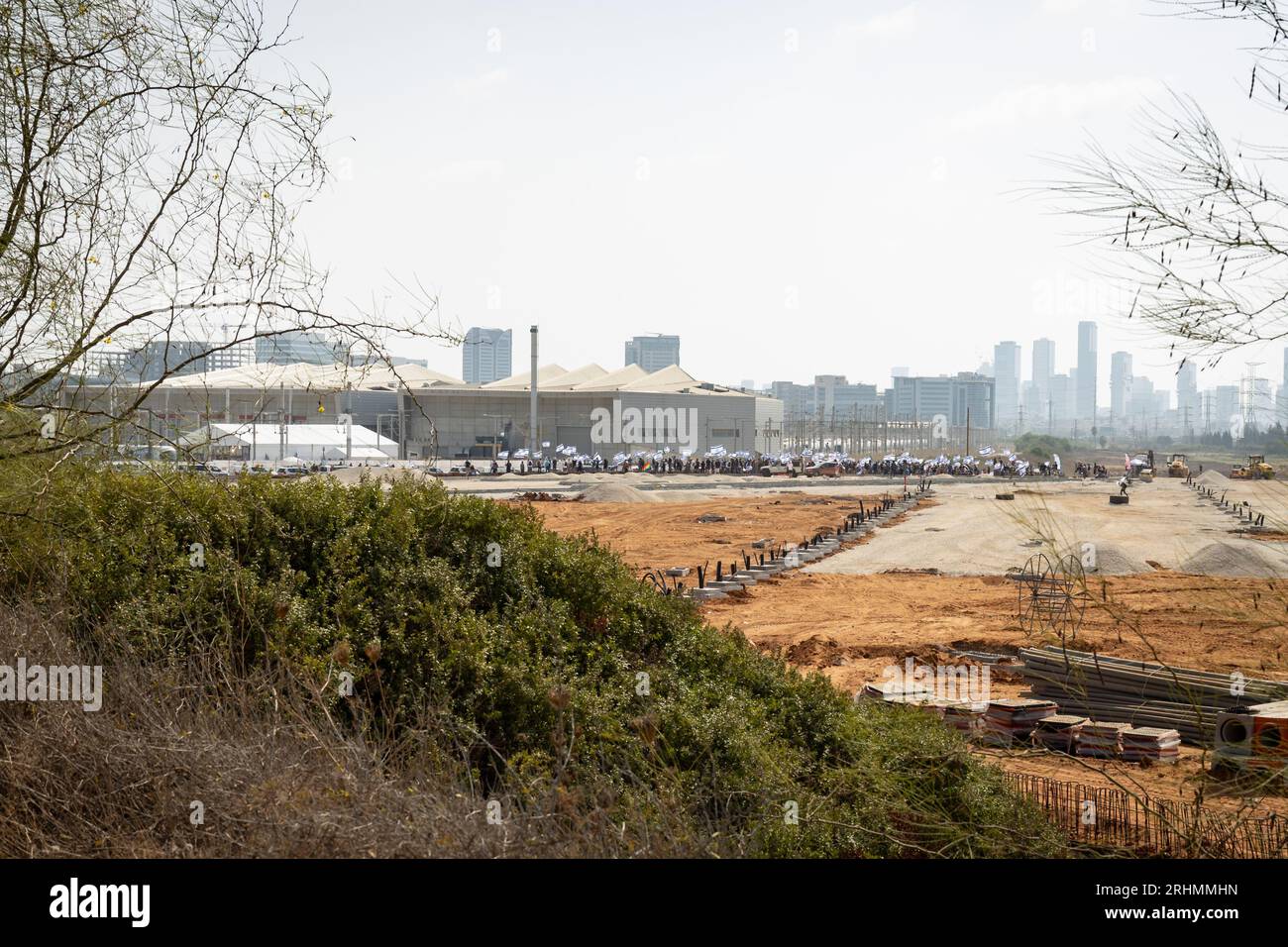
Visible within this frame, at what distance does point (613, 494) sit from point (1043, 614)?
137 feet

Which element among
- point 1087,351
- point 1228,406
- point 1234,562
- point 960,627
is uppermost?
point 1087,351

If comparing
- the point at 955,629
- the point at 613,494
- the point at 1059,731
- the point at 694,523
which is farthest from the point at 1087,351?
the point at 613,494

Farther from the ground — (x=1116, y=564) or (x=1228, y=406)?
(x=1228, y=406)

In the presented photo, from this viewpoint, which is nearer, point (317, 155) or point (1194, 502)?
point (317, 155)

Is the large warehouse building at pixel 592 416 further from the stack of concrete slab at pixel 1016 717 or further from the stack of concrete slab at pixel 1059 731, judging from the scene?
the stack of concrete slab at pixel 1059 731

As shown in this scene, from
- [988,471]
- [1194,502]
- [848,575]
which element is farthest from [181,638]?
[988,471]

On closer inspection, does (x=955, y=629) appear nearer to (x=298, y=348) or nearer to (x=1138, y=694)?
(x=1138, y=694)

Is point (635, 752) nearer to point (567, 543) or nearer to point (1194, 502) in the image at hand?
point (567, 543)

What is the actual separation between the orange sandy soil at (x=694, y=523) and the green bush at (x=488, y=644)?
21.8m

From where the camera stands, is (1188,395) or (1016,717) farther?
(1016,717)

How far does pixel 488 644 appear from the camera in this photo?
864cm

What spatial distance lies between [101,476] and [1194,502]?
6583 centimetres

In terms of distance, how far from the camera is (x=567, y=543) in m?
10.7

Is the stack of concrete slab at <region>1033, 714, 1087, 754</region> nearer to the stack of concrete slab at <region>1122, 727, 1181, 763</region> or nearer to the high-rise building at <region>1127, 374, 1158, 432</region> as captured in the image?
the stack of concrete slab at <region>1122, 727, 1181, 763</region>
